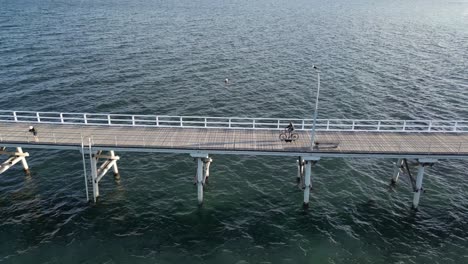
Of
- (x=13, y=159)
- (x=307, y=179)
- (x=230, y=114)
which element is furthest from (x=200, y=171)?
(x=230, y=114)

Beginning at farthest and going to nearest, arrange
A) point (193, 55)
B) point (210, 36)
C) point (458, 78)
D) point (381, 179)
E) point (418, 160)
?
point (210, 36)
point (193, 55)
point (458, 78)
point (381, 179)
point (418, 160)

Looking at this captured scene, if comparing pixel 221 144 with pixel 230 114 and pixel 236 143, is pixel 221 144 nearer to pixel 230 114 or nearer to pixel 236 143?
pixel 236 143

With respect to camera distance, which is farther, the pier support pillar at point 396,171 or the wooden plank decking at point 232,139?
the pier support pillar at point 396,171

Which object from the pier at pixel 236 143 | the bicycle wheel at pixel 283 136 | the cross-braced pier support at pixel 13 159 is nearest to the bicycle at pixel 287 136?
the bicycle wheel at pixel 283 136

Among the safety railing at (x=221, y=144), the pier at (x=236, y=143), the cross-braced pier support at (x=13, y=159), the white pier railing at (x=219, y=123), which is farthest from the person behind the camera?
the white pier railing at (x=219, y=123)

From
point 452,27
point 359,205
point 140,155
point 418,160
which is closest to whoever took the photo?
point 418,160

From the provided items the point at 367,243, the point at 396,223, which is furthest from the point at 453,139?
the point at 367,243

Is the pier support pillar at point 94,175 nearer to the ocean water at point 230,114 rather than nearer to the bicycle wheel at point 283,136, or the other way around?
the ocean water at point 230,114

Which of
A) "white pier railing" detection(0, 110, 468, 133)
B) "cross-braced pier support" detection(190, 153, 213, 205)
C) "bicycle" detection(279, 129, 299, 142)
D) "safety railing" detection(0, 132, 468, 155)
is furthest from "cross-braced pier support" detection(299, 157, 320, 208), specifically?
"cross-braced pier support" detection(190, 153, 213, 205)

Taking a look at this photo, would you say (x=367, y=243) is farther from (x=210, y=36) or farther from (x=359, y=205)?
(x=210, y=36)
